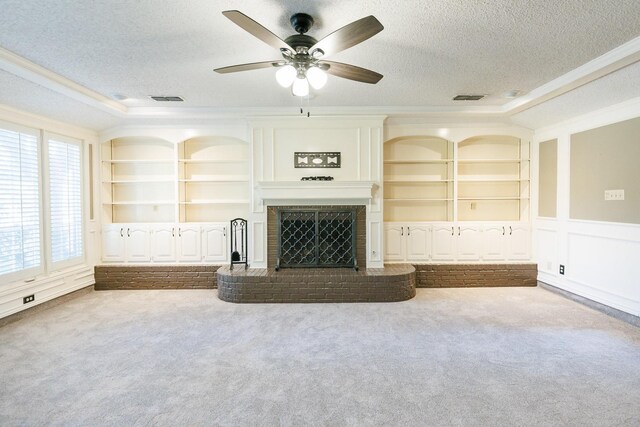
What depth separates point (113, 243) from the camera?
5.05 meters

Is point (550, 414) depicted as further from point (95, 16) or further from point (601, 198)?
point (95, 16)

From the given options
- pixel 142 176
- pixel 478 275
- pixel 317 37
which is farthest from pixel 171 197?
pixel 478 275

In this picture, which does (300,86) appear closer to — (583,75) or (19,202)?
(583,75)

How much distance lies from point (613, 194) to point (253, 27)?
4.36 meters

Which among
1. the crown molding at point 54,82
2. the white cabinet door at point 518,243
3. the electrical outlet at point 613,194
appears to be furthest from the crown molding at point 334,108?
the white cabinet door at point 518,243

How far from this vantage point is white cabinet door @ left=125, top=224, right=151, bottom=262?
16.5ft

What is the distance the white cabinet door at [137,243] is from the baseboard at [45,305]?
718mm

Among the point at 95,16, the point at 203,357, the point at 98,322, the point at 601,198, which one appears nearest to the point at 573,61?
the point at 601,198

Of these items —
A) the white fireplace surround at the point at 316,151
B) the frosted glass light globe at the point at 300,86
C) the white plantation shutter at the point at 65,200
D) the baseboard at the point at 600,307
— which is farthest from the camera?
the white fireplace surround at the point at 316,151

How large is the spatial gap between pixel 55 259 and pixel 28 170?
3.92 ft

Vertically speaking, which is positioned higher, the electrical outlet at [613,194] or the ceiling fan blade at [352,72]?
the ceiling fan blade at [352,72]

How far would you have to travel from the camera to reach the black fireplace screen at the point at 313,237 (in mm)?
4730

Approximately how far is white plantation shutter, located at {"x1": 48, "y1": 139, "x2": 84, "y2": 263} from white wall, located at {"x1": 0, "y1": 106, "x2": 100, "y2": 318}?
12 cm

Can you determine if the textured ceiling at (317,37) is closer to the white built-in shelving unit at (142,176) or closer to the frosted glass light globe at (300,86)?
the frosted glass light globe at (300,86)
